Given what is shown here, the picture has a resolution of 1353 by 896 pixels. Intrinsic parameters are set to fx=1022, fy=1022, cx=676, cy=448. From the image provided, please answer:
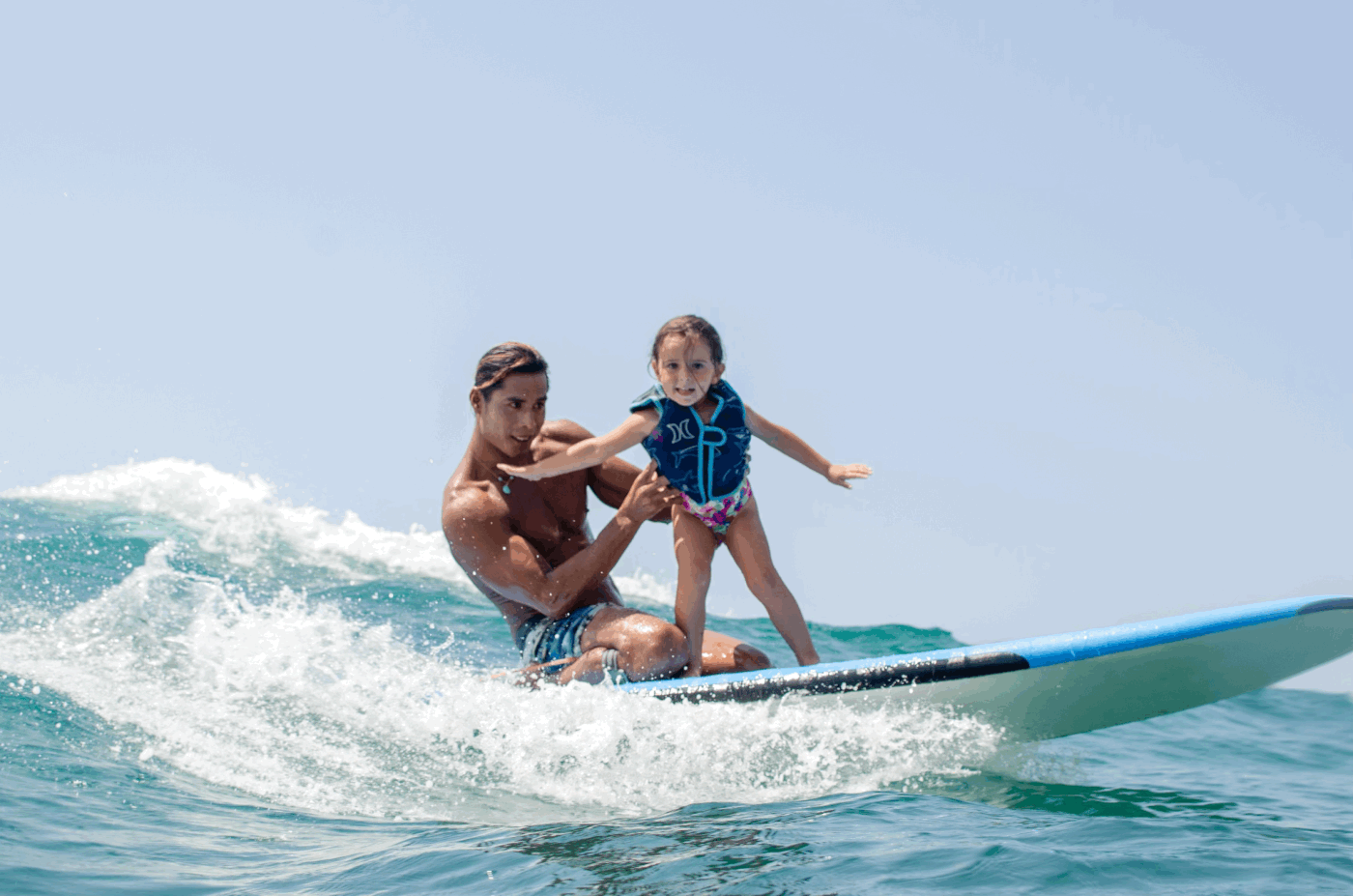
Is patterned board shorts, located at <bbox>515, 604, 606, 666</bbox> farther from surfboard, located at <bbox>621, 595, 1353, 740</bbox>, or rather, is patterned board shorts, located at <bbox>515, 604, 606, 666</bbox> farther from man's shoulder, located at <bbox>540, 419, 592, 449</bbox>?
man's shoulder, located at <bbox>540, 419, 592, 449</bbox>

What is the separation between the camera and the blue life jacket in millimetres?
4422

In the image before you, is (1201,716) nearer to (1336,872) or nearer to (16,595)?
(1336,872)

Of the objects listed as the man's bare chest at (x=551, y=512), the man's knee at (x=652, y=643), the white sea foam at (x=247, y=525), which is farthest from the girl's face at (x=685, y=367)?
the white sea foam at (x=247, y=525)

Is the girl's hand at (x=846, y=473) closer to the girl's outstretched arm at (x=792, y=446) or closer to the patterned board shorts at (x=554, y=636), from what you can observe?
the girl's outstretched arm at (x=792, y=446)

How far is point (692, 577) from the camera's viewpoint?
4.45 metres

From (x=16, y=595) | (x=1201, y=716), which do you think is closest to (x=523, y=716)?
(x=16, y=595)

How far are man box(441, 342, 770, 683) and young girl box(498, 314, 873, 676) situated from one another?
0.47ft

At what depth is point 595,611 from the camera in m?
4.63

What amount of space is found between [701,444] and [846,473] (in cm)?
66

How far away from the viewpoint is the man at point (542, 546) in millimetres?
4426

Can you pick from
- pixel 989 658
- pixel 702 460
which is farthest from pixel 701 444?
pixel 989 658

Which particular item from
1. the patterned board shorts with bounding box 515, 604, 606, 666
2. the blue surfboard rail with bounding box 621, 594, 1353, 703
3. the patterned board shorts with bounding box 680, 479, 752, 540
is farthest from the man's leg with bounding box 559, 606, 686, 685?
the patterned board shorts with bounding box 680, 479, 752, 540

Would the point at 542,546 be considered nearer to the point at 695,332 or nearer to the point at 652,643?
the point at 652,643

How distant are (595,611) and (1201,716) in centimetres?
651
